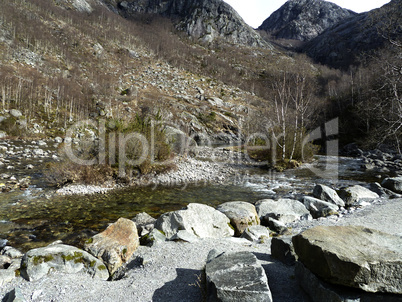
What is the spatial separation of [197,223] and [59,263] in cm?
327

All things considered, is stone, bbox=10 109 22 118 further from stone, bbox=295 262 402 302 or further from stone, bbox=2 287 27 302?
stone, bbox=295 262 402 302

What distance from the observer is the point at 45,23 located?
245ft

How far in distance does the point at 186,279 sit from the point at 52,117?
149 feet

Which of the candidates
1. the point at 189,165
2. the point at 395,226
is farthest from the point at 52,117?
the point at 395,226

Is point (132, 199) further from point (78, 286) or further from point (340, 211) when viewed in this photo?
point (340, 211)

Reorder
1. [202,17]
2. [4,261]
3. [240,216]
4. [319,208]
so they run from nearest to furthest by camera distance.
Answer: [4,261] → [240,216] → [319,208] → [202,17]

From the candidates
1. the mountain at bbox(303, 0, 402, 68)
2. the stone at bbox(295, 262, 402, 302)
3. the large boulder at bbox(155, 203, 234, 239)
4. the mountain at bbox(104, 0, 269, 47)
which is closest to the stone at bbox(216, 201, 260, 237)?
the large boulder at bbox(155, 203, 234, 239)

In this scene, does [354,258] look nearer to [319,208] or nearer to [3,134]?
[319,208]

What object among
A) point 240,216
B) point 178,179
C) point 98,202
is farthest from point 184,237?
point 178,179

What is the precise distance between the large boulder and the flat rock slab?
312cm

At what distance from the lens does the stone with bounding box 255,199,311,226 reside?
299 inches

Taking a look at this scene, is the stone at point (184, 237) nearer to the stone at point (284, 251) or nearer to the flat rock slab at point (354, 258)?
the stone at point (284, 251)

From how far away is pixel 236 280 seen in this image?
2916 mm

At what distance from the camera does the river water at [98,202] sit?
6305 mm
